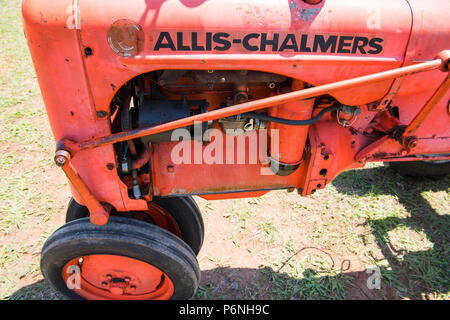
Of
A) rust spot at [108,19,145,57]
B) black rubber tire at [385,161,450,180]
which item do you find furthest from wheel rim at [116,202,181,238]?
black rubber tire at [385,161,450,180]

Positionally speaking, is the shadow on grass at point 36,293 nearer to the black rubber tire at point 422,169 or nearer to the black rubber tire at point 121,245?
the black rubber tire at point 121,245

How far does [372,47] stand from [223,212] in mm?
1857

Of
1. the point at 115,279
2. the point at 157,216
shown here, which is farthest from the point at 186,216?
the point at 115,279

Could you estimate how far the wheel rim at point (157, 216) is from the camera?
231cm

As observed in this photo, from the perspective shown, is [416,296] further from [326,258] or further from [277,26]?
[277,26]

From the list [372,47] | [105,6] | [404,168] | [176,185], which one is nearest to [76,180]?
[176,185]

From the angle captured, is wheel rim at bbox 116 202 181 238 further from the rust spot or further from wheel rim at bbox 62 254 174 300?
the rust spot

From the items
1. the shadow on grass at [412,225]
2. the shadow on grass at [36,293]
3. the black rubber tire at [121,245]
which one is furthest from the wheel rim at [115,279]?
the shadow on grass at [412,225]

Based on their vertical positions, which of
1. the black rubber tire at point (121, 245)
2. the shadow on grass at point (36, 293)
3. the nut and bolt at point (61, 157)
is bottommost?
the shadow on grass at point (36, 293)

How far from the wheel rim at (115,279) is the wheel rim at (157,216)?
0.41 metres

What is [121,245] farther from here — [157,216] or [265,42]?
[265,42]

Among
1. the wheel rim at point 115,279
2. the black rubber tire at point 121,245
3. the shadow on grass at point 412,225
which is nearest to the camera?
the black rubber tire at point 121,245

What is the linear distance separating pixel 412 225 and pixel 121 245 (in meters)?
2.44

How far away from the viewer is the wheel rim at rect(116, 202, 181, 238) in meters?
2.31
